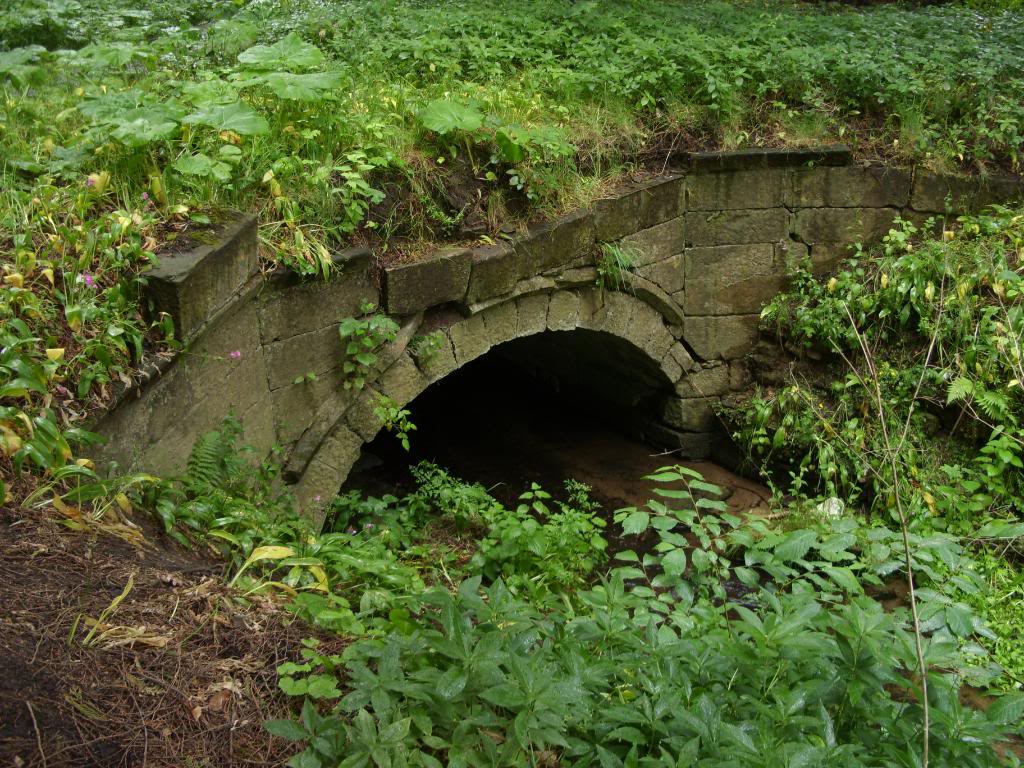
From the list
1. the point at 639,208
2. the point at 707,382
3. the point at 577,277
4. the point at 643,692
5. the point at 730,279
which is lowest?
the point at 707,382

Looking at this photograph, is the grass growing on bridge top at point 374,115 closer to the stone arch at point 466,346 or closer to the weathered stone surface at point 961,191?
the weathered stone surface at point 961,191

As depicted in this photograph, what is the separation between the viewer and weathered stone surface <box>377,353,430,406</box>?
4.96 meters

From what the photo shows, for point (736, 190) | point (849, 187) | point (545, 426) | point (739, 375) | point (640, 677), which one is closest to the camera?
point (640, 677)

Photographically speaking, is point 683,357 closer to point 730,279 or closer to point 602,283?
point 730,279

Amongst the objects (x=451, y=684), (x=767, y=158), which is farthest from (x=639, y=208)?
(x=451, y=684)

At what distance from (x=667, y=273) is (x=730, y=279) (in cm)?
53

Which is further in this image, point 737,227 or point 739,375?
point 739,375

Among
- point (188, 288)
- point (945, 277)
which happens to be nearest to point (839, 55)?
point (945, 277)

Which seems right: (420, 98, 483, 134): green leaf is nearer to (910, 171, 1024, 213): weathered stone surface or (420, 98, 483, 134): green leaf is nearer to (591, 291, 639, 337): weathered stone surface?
(591, 291, 639, 337): weathered stone surface

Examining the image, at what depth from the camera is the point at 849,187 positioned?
21.2 feet

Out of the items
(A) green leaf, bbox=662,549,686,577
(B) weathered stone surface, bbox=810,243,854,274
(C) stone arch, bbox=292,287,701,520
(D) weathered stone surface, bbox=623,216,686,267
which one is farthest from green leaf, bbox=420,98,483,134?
(A) green leaf, bbox=662,549,686,577

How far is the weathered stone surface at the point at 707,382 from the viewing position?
690 centimetres

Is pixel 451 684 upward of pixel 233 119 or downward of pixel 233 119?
downward

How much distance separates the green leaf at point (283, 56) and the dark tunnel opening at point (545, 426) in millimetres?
2856
